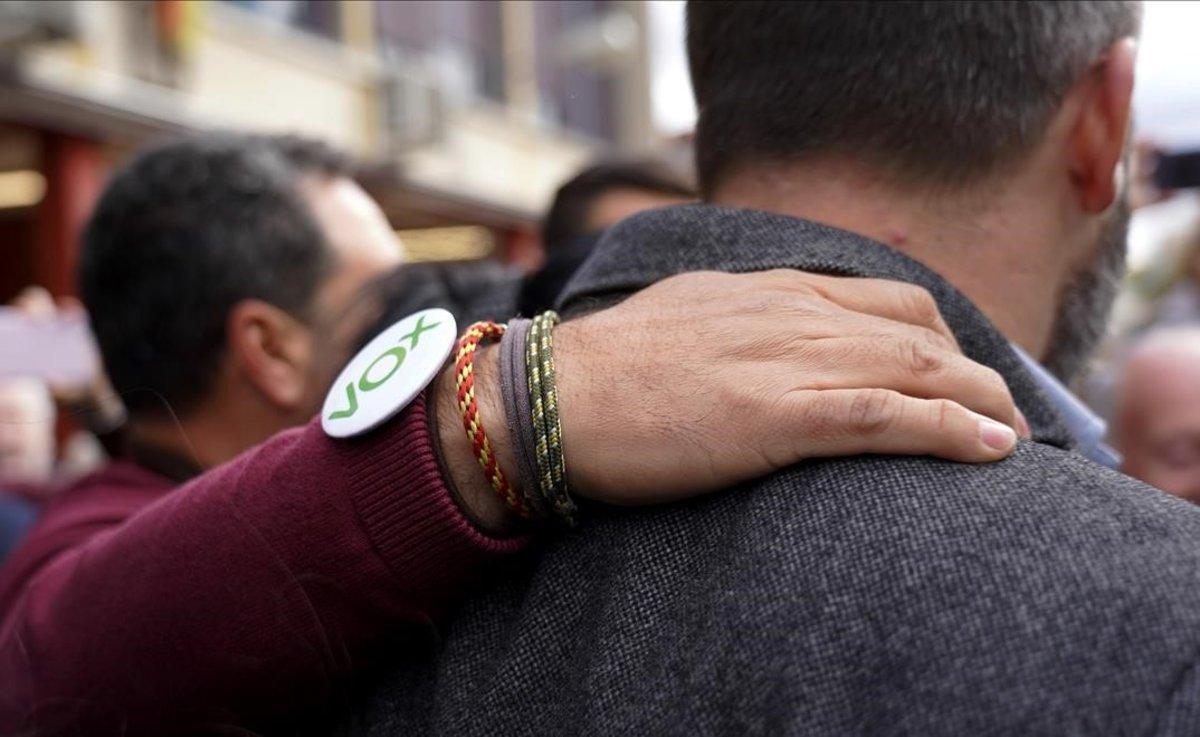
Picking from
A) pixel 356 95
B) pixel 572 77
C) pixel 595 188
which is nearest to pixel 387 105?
pixel 356 95

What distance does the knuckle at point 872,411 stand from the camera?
855 millimetres

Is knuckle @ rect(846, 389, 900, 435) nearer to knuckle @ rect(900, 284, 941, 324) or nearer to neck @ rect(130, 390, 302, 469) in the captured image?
knuckle @ rect(900, 284, 941, 324)

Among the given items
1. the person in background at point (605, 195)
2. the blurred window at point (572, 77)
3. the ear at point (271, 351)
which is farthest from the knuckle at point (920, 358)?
the blurred window at point (572, 77)

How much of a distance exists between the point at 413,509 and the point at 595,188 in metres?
2.31

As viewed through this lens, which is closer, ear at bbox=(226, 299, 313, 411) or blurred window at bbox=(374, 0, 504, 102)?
ear at bbox=(226, 299, 313, 411)

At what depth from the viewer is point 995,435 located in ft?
2.83

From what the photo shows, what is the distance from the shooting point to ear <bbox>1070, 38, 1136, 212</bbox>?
1166 mm

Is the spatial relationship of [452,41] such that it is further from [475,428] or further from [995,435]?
[995,435]

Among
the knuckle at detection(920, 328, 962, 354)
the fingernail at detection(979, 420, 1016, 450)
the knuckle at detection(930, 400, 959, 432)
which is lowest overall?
the fingernail at detection(979, 420, 1016, 450)

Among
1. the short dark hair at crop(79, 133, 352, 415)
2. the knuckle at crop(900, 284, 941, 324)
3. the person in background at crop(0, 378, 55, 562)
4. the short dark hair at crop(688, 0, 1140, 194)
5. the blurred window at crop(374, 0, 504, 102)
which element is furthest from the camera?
the blurred window at crop(374, 0, 504, 102)

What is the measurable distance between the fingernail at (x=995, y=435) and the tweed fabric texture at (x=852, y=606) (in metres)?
0.02

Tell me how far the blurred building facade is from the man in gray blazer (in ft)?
5.29

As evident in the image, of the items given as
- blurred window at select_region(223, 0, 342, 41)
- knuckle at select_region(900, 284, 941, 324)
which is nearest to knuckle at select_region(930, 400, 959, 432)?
knuckle at select_region(900, 284, 941, 324)

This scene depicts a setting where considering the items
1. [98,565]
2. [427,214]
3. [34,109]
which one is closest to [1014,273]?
[98,565]
